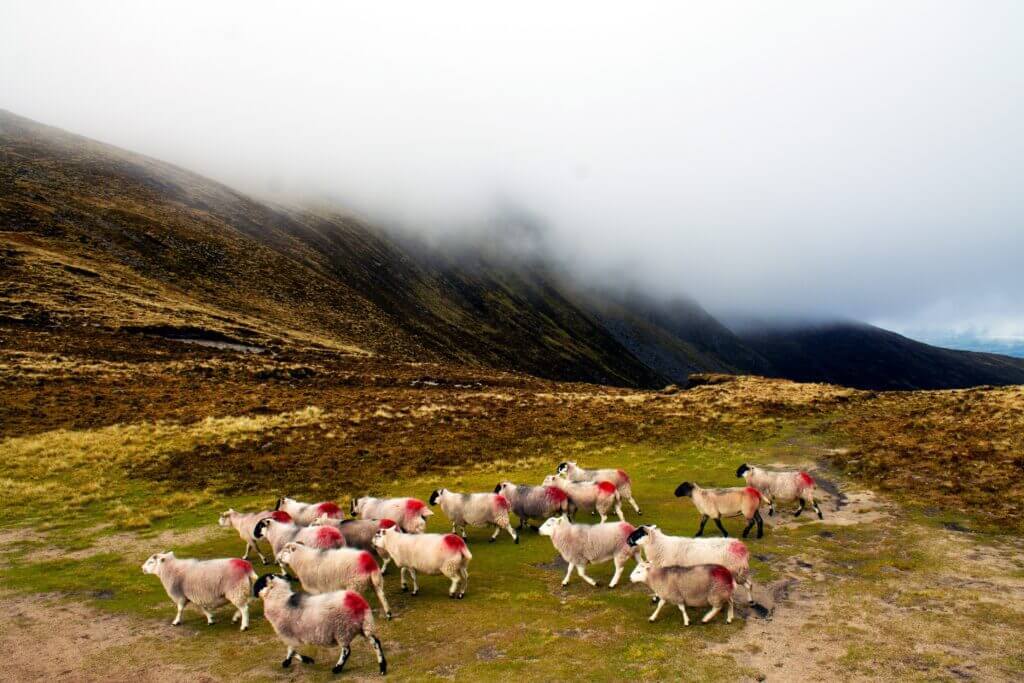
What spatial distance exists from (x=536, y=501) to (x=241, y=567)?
9.49m

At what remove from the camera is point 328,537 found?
15.3m

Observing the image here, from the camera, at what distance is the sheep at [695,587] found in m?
12.1

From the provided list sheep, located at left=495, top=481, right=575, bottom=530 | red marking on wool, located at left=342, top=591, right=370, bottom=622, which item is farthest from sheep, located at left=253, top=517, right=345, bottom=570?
sheep, located at left=495, top=481, right=575, bottom=530

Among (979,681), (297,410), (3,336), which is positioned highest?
(979,681)

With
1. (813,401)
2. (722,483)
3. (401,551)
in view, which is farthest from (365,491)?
(813,401)

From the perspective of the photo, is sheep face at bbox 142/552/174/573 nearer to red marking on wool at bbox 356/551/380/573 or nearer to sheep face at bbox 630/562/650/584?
red marking on wool at bbox 356/551/380/573

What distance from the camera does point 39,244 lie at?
79.4 meters

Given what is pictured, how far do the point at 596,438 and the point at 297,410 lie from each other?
76.6ft

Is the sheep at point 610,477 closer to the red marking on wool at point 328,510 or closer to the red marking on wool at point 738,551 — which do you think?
the red marking on wool at point 738,551

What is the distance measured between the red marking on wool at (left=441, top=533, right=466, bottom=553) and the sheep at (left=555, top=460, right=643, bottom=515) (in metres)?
8.36

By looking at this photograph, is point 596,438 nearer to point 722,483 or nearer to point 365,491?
point 722,483

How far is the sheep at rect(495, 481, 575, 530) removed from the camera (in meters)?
19.0

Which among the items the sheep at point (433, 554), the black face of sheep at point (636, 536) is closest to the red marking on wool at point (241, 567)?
the sheep at point (433, 554)

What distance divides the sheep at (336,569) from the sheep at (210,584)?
964 mm
